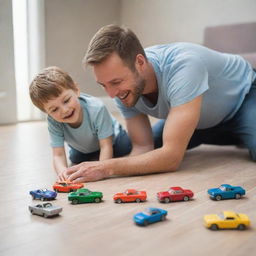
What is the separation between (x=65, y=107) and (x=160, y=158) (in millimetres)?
453

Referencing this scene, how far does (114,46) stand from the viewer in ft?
5.45

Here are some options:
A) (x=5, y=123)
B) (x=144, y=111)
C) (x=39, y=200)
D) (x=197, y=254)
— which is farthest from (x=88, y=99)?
(x=5, y=123)

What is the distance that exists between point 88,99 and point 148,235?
3.27 feet

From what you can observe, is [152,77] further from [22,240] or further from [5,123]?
[5,123]

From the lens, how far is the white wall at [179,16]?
3.61 m

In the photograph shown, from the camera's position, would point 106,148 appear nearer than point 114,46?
No

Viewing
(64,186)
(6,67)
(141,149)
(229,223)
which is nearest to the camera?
(229,223)

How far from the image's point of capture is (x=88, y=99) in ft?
6.50

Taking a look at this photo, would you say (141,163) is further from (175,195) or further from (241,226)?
(241,226)

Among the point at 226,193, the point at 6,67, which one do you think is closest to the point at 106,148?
the point at 226,193

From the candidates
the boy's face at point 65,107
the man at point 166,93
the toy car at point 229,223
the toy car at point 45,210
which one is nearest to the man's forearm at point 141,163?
the man at point 166,93

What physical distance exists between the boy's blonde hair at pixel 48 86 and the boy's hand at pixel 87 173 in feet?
1.03

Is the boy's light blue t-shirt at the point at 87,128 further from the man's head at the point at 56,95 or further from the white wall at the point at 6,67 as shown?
the white wall at the point at 6,67

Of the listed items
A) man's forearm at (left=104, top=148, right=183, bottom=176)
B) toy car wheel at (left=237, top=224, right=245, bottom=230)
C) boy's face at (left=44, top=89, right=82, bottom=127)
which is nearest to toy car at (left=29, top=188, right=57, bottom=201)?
man's forearm at (left=104, top=148, right=183, bottom=176)
